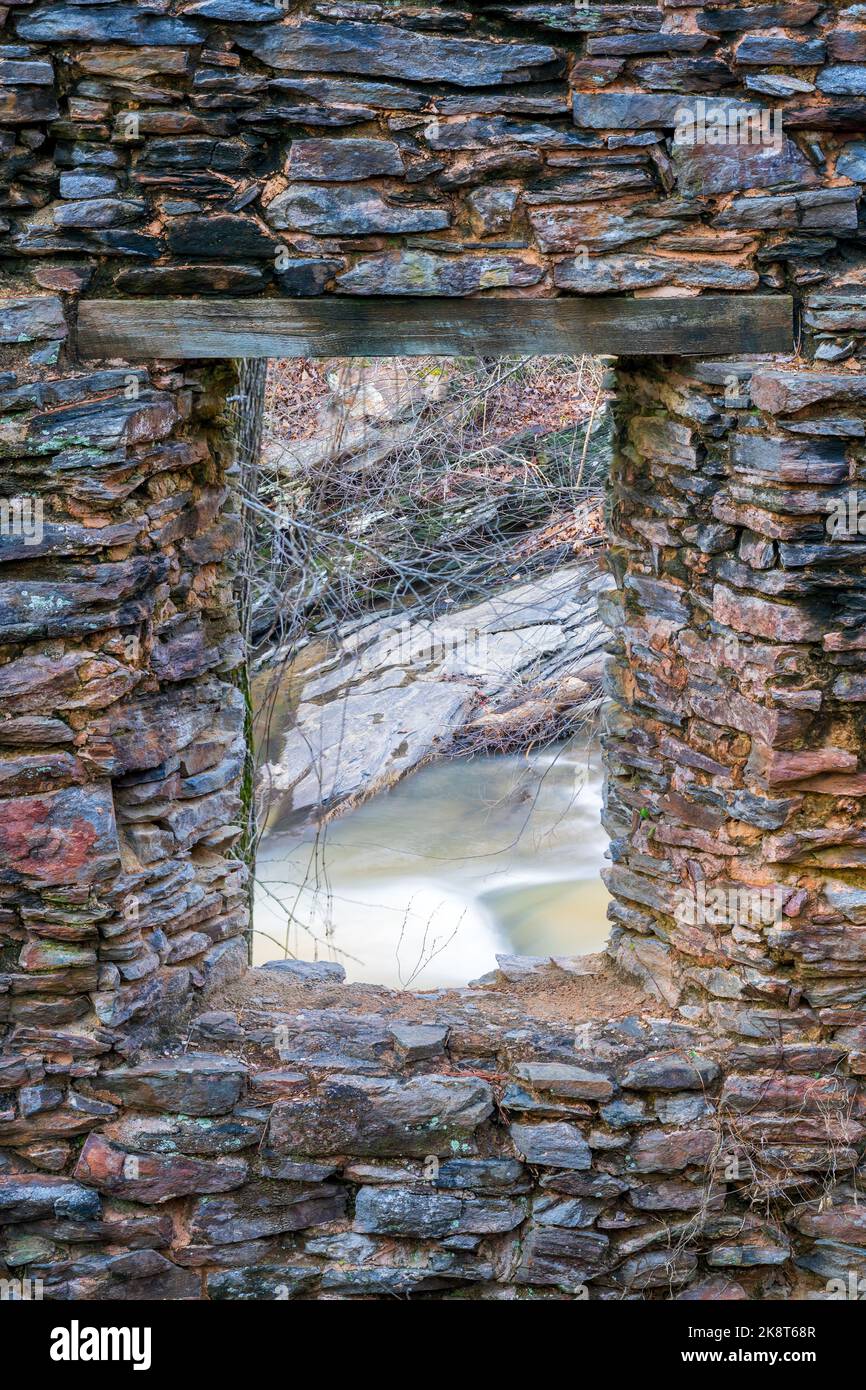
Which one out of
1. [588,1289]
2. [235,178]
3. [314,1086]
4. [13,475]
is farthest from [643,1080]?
[235,178]

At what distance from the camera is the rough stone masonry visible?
3301 millimetres

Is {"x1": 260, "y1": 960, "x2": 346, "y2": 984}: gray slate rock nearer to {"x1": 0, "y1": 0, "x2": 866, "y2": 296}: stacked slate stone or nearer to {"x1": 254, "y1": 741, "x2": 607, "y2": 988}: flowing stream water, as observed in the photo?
{"x1": 254, "y1": 741, "x2": 607, "y2": 988}: flowing stream water

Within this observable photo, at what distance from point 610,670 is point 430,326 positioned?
130cm

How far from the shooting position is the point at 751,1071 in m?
3.76

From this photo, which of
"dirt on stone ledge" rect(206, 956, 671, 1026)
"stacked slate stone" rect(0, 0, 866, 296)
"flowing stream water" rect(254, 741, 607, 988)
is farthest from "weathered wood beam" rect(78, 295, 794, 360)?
"flowing stream water" rect(254, 741, 607, 988)

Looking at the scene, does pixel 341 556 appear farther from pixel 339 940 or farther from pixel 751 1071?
pixel 751 1071

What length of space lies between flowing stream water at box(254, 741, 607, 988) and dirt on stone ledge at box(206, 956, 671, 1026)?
1475mm

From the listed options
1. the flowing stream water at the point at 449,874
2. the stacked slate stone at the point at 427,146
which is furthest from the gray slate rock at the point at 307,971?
the stacked slate stone at the point at 427,146

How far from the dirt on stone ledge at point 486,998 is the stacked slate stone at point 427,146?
214cm

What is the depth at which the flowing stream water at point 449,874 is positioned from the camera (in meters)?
6.29

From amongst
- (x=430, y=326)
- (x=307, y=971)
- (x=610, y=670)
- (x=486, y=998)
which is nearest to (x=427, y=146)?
(x=430, y=326)

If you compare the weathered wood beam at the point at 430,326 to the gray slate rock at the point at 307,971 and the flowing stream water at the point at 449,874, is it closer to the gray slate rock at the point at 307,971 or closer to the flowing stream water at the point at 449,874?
the gray slate rock at the point at 307,971

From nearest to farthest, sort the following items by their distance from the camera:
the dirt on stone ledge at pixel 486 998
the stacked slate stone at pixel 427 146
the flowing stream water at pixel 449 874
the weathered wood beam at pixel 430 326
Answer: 1. the stacked slate stone at pixel 427 146
2. the weathered wood beam at pixel 430 326
3. the dirt on stone ledge at pixel 486 998
4. the flowing stream water at pixel 449 874

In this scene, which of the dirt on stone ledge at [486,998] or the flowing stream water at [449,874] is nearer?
the dirt on stone ledge at [486,998]
